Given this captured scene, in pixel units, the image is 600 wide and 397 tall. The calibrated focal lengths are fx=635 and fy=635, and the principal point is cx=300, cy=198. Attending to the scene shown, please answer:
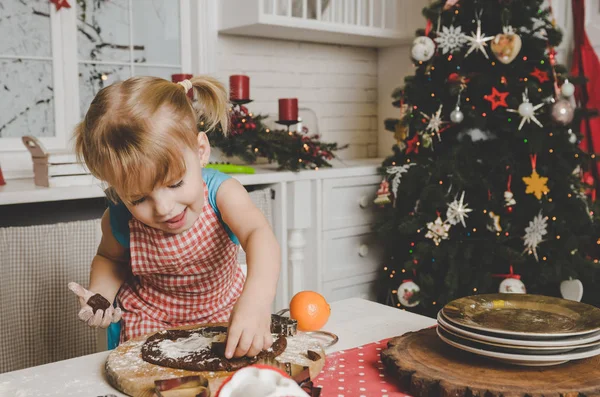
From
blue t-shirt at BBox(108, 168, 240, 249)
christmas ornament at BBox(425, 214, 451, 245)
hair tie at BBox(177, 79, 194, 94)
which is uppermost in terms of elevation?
hair tie at BBox(177, 79, 194, 94)

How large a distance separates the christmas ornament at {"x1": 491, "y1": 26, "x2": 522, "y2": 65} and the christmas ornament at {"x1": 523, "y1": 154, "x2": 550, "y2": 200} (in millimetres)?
426

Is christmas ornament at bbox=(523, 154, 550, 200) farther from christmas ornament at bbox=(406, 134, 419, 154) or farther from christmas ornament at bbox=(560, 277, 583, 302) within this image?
christmas ornament at bbox=(406, 134, 419, 154)

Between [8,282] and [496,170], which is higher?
[496,170]

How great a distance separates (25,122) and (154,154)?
192cm

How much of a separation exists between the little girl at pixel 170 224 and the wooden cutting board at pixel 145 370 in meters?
0.05

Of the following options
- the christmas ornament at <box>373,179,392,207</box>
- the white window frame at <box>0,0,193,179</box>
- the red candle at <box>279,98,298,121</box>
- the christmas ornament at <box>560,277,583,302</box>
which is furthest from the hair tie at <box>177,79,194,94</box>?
the christmas ornament at <box>560,277,583,302</box>

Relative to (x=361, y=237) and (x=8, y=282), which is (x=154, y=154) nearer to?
(x=8, y=282)

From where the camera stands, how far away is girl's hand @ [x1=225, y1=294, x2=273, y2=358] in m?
0.89

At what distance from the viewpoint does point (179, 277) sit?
133 centimetres

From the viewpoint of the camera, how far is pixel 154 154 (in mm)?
1020

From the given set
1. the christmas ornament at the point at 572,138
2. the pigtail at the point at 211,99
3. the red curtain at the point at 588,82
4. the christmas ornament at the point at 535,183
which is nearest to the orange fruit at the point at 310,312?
the pigtail at the point at 211,99

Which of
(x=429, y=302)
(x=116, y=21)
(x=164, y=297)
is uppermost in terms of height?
(x=116, y=21)

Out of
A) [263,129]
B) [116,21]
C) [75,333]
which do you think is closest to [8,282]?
[75,333]

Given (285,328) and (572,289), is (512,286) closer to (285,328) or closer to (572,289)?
(572,289)
